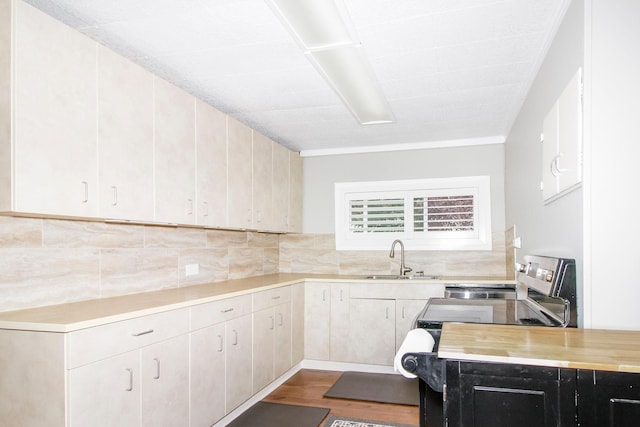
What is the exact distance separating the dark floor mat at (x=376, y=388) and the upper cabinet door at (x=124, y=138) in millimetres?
2141

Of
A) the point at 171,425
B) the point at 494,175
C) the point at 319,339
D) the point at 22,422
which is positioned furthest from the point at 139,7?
the point at 494,175

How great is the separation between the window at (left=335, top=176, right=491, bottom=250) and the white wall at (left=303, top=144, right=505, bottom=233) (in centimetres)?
7

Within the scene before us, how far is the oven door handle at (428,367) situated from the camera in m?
1.40

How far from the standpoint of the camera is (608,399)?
1208 mm

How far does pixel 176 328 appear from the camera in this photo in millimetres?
2486

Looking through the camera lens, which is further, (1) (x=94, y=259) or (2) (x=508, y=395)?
(1) (x=94, y=259)

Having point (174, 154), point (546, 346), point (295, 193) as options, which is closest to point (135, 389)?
point (174, 154)

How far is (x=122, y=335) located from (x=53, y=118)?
3.37 ft

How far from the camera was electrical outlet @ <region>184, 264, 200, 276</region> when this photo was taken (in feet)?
11.6

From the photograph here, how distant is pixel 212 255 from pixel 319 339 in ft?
4.37

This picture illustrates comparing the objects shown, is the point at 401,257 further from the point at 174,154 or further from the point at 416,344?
the point at 416,344

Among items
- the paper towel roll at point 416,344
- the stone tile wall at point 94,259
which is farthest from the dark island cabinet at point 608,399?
the stone tile wall at point 94,259

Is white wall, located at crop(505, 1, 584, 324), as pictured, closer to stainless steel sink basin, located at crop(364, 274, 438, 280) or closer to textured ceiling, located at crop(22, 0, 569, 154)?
textured ceiling, located at crop(22, 0, 569, 154)

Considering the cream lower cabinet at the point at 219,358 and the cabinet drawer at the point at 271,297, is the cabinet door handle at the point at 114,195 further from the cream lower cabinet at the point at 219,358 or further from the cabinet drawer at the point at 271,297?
the cabinet drawer at the point at 271,297
